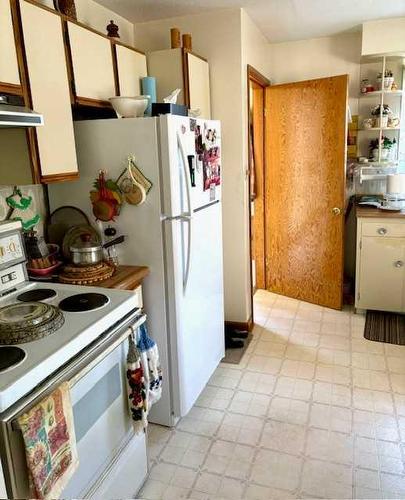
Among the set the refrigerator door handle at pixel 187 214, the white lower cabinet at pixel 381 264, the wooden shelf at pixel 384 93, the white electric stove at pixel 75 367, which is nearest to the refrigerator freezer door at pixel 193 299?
the refrigerator door handle at pixel 187 214

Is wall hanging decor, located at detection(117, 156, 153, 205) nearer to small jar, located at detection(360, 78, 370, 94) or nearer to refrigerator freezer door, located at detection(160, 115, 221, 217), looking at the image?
refrigerator freezer door, located at detection(160, 115, 221, 217)

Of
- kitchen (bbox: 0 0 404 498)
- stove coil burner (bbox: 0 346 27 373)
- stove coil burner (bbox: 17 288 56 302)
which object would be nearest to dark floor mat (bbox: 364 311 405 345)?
kitchen (bbox: 0 0 404 498)

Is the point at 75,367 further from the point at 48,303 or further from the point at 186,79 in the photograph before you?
the point at 186,79

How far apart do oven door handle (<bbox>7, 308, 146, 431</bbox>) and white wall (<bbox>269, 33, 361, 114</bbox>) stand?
9.79 ft

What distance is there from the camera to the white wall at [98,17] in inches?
94.0

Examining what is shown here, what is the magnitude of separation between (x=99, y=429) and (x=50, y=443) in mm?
339

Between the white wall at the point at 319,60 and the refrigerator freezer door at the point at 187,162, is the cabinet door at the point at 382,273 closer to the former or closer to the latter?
the white wall at the point at 319,60

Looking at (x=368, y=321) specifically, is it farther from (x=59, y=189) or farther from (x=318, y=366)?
(x=59, y=189)

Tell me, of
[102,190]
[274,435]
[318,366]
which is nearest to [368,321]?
[318,366]

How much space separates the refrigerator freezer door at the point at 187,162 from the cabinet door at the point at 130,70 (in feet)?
1.68

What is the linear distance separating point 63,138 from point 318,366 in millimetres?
2082

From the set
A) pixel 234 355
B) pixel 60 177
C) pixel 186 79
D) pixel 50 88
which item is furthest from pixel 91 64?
pixel 234 355

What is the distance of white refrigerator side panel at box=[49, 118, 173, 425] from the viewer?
6.40 feet

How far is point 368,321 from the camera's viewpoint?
3418mm
